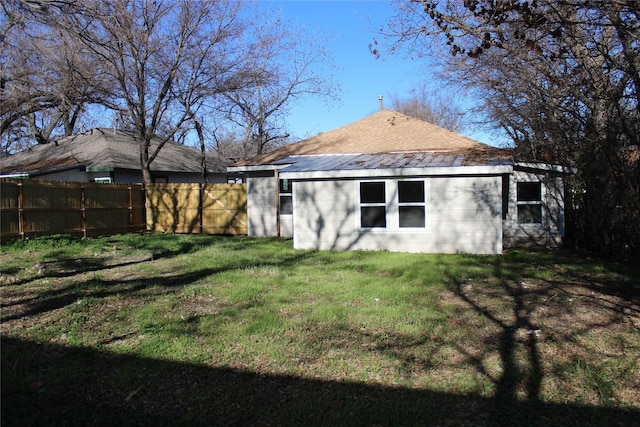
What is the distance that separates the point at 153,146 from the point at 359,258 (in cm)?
1764

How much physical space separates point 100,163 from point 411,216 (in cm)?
1456

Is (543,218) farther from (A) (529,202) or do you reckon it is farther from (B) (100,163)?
(B) (100,163)

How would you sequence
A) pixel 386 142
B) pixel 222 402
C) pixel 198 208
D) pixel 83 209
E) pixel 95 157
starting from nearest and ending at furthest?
1. pixel 222 402
2. pixel 83 209
3. pixel 386 142
4. pixel 198 208
5. pixel 95 157

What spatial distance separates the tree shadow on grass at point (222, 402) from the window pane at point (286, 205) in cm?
1137

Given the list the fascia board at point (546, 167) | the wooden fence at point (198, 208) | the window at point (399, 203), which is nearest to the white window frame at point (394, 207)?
the window at point (399, 203)

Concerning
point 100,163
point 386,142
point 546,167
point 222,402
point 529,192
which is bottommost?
point 222,402

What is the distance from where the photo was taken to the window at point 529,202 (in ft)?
46.1

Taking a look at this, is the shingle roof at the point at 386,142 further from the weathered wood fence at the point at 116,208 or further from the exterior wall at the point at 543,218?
the weathered wood fence at the point at 116,208

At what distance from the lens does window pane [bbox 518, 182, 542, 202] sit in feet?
46.1

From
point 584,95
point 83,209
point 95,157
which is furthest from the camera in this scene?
point 95,157

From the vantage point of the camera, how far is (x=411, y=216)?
1223cm

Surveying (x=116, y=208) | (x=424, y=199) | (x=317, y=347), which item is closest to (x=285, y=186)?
(x=424, y=199)

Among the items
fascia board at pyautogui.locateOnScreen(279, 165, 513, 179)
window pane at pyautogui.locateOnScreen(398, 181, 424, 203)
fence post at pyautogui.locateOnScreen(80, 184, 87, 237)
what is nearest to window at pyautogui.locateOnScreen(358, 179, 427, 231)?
window pane at pyautogui.locateOnScreen(398, 181, 424, 203)

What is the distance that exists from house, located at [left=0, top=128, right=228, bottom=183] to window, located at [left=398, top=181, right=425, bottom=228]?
1186 centimetres
